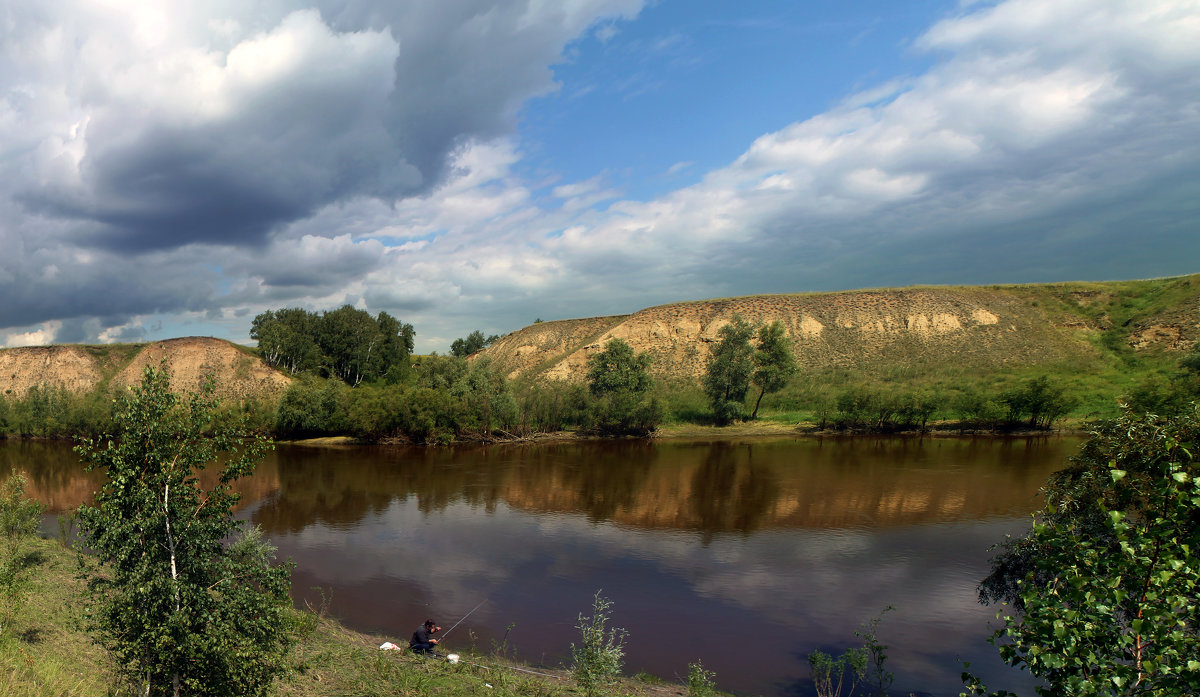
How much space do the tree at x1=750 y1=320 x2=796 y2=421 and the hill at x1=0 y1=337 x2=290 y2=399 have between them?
2496 inches

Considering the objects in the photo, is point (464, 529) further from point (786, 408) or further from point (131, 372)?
point (131, 372)

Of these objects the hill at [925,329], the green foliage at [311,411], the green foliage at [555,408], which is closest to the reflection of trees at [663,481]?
the green foliage at [555,408]

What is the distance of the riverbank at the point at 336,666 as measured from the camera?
10.8 m

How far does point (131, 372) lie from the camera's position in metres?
84.1

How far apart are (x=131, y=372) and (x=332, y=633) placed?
91.2 meters

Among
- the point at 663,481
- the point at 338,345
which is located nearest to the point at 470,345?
the point at 338,345

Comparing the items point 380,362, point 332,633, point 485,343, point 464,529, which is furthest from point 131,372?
point 332,633

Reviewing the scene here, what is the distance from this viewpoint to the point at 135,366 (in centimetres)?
8400

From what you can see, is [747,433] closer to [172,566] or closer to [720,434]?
[720,434]

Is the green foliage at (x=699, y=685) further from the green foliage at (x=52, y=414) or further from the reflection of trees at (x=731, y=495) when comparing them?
the green foliage at (x=52, y=414)

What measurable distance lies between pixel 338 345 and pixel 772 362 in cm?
6585

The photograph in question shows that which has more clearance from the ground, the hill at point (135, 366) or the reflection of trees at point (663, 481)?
the hill at point (135, 366)

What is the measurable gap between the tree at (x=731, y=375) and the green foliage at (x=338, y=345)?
44.7m

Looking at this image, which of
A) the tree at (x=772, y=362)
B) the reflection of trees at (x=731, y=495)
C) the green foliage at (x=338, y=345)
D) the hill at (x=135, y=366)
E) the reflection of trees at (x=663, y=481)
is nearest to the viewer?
the reflection of trees at (x=731, y=495)
